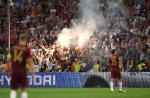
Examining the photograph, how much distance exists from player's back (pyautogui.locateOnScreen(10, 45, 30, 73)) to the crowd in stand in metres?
16.0

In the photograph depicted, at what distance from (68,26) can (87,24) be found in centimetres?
149

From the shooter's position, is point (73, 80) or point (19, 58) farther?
point (73, 80)

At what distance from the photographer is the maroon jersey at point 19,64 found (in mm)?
18125

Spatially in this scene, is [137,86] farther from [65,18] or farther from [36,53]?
[65,18]

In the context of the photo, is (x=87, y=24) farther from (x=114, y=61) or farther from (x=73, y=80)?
(x=114, y=61)

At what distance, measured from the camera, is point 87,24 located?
4069cm

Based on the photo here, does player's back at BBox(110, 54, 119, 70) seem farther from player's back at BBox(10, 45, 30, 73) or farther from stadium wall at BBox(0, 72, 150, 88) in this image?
player's back at BBox(10, 45, 30, 73)

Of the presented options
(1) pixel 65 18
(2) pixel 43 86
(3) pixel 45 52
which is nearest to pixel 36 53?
(3) pixel 45 52

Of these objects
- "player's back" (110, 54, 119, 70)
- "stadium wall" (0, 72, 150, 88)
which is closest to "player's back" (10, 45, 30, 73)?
"player's back" (110, 54, 119, 70)

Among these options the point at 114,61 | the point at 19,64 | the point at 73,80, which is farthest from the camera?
the point at 73,80

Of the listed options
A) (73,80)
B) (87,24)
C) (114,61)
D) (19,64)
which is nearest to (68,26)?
(87,24)

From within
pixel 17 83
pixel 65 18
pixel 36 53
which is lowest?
pixel 17 83

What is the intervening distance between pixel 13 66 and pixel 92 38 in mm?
19045

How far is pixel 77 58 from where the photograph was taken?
3528cm
